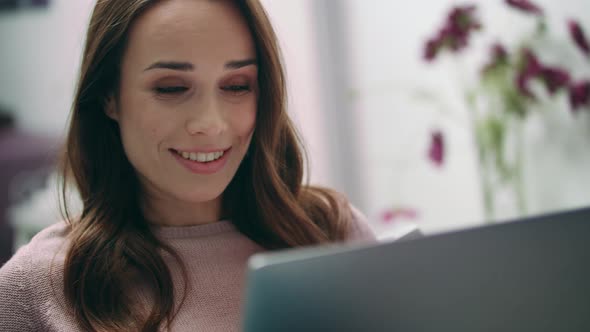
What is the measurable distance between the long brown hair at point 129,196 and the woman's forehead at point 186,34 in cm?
3

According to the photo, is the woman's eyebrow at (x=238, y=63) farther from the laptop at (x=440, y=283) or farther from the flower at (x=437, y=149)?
the flower at (x=437, y=149)

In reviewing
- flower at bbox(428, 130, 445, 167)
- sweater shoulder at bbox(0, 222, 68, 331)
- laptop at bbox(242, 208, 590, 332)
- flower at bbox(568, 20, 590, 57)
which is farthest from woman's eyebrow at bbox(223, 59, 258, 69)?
flower at bbox(428, 130, 445, 167)

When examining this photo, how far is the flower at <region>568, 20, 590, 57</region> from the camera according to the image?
1.98 metres

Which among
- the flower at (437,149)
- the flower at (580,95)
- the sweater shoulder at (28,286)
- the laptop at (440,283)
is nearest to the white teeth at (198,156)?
the sweater shoulder at (28,286)

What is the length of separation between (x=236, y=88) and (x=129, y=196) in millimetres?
254

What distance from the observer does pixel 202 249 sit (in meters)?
1.08

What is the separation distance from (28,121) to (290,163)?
2093mm

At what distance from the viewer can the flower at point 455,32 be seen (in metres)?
2.22

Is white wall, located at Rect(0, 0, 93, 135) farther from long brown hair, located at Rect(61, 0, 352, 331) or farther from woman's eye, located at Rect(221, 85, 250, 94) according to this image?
woman's eye, located at Rect(221, 85, 250, 94)

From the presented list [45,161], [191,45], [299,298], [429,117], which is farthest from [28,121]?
[299,298]

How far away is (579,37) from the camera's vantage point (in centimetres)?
198

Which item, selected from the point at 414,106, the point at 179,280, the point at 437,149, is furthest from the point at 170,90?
the point at 414,106

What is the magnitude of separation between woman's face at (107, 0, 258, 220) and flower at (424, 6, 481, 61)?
1.37 metres

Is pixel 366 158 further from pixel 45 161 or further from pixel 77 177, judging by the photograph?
pixel 77 177
